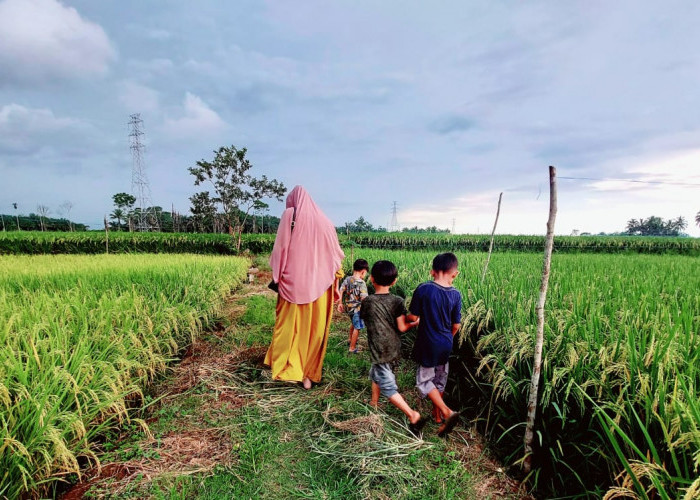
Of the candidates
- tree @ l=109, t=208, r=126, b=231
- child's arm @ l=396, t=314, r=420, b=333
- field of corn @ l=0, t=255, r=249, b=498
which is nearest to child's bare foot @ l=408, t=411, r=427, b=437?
child's arm @ l=396, t=314, r=420, b=333

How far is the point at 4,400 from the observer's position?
1957mm

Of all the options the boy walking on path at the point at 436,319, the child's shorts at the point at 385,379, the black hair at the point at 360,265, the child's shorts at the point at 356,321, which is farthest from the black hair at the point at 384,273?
the child's shorts at the point at 356,321

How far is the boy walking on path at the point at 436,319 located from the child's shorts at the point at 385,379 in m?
0.22

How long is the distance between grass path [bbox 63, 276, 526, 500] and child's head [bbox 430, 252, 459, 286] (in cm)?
124

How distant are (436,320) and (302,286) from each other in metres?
1.43

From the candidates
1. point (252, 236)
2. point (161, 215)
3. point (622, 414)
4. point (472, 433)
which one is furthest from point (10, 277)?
point (161, 215)

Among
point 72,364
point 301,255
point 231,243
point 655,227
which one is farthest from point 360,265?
point 655,227

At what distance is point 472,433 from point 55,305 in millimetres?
4778

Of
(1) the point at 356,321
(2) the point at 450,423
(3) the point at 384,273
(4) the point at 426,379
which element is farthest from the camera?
(1) the point at 356,321

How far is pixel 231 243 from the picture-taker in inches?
757

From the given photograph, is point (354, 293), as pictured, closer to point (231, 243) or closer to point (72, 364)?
point (72, 364)

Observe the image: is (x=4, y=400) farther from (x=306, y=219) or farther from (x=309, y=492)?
(x=306, y=219)

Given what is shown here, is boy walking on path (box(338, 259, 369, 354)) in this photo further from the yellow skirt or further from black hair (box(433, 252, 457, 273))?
black hair (box(433, 252, 457, 273))

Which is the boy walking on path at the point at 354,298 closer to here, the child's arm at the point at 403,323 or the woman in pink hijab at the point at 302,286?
the woman in pink hijab at the point at 302,286
